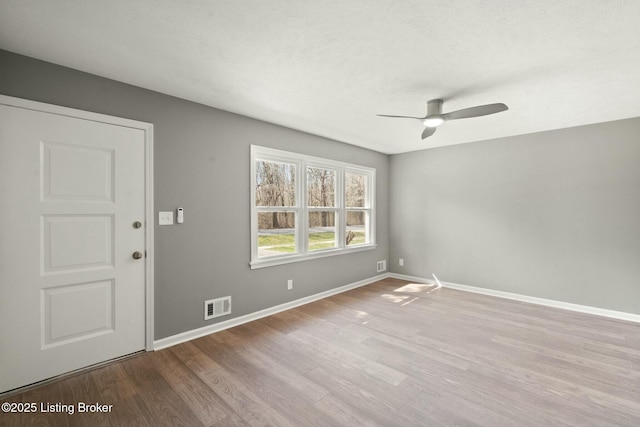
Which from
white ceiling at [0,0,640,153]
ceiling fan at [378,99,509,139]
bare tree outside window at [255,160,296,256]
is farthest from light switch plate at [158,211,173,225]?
ceiling fan at [378,99,509,139]

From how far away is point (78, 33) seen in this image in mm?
1859

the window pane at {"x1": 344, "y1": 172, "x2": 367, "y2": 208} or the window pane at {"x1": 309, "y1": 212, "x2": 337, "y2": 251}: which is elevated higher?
the window pane at {"x1": 344, "y1": 172, "x2": 367, "y2": 208}

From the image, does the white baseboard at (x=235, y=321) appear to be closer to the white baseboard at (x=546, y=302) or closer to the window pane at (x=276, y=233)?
the window pane at (x=276, y=233)

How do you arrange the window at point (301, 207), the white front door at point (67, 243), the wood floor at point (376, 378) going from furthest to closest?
1. the window at point (301, 207)
2. the white front door at point (67, 243)
3. the wood floor at point (376, 378)

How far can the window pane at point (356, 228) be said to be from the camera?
511 centimetres

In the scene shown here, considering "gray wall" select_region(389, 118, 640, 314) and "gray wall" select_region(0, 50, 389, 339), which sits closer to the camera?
"gray wall" select_region(0, 50, 389, 339)

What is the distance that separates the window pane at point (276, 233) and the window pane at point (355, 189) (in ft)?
4.43

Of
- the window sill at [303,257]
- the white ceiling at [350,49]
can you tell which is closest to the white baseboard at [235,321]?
Answer: the window sill at [303,257]

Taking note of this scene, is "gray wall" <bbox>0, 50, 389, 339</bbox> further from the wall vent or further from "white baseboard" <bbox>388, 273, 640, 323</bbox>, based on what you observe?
"white baseboard" <bbox>388, 273, 640, 323</bbox>

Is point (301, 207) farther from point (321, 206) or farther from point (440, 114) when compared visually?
point (440, 114)

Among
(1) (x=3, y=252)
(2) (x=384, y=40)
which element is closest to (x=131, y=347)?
(1) (x=3, y=252)

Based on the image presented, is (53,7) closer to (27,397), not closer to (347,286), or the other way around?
(27,397)

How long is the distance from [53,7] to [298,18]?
141 cm

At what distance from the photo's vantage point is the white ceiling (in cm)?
163
